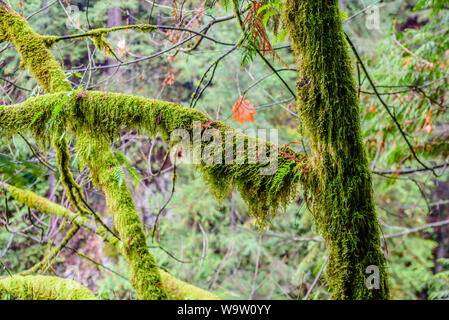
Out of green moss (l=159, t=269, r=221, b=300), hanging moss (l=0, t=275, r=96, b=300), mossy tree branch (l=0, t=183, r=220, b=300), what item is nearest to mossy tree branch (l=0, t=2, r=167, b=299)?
mossy tree branch (l=0, t=183, r=220, b=300)

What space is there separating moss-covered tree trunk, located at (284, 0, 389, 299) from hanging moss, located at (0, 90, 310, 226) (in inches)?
7.1

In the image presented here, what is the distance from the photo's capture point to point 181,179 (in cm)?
936

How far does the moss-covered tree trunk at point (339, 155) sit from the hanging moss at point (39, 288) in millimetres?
2233

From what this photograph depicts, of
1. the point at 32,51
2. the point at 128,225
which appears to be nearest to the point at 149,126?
the point at 128,225

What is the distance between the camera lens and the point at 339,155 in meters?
1.31

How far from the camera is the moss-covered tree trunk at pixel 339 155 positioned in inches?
51.0

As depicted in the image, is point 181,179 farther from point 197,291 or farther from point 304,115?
point 304,115

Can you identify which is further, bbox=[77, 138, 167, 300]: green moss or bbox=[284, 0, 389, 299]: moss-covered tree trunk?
bbox=[77, 138, 167, 300]: green moss

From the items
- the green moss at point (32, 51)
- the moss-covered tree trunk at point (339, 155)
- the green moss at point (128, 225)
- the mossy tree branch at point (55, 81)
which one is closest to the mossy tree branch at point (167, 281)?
the mossy tree branch at point (55, 81)

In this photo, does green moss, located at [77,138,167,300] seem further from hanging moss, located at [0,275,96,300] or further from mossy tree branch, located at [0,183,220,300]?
hanging moss, located at [0,275,96,300]

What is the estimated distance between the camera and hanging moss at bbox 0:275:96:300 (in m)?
2.57

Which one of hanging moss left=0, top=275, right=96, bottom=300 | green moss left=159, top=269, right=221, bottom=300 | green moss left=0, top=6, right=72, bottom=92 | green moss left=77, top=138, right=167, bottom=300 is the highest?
green moss left=0, top=6, right=72, bottom=92

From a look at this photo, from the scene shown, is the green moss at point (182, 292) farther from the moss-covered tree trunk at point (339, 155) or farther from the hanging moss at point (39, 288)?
the moss-covered tree trunk at point (339, 155)
